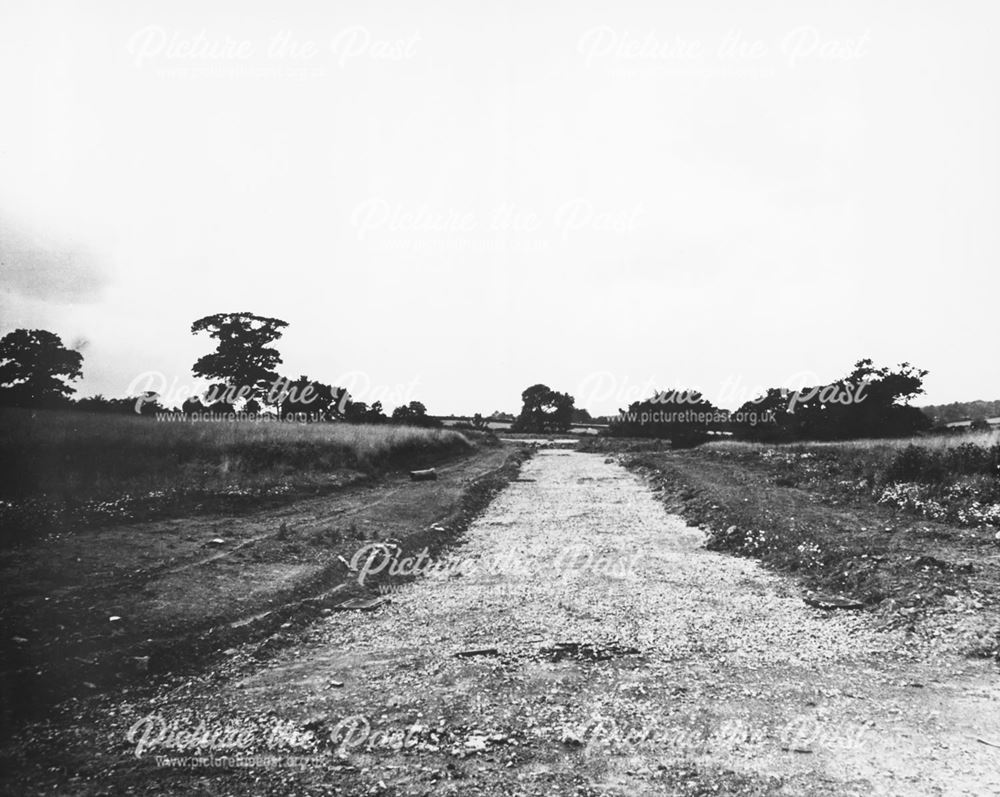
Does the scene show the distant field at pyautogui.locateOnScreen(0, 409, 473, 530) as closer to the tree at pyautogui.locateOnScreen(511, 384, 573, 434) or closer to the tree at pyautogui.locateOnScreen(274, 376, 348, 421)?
the tree at pyautogui.locateOnScreen(274, 376, 348, 421)

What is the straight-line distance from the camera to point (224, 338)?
155ft

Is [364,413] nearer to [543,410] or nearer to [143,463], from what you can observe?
[143,463]

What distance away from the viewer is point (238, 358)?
47.2 metres

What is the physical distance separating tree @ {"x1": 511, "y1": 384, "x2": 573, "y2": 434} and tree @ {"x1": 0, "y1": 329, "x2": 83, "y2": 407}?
3108 inches

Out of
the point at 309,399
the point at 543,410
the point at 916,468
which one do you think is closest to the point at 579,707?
the point at 916,468

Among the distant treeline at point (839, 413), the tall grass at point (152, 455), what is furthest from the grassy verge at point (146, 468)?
the distant treeline at point (839, 413)

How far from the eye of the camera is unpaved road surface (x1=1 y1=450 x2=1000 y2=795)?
13.1 ft

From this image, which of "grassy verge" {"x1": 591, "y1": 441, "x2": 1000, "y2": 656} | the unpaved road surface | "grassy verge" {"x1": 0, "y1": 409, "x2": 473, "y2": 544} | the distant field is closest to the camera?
the unpaved road surface

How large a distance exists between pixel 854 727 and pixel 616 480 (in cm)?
2032

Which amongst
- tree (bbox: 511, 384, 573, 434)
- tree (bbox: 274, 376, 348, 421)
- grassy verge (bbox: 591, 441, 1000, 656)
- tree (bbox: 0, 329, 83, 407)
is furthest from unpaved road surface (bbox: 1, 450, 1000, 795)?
tree (bbox: 511, 384, 573, 434)

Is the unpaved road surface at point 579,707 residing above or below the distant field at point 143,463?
below

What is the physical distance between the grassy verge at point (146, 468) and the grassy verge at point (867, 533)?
1131 cm

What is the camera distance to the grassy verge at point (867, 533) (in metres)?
7.69

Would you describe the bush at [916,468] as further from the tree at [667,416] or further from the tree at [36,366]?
the tree at [667,416]
